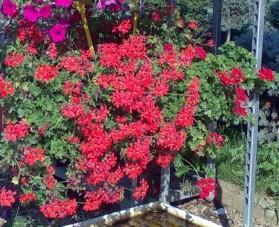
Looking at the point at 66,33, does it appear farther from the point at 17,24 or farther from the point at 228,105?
the point at 228,105

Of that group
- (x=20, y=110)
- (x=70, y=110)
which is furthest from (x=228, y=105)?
(x=20, y=110)

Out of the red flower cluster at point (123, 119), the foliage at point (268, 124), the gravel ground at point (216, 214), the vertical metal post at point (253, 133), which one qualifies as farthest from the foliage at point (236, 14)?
the red flower cluster at point (123, 119)

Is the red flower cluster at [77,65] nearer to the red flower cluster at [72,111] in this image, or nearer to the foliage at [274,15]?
the red flower cluster at [72,111]

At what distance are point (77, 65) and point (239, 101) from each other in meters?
0.85

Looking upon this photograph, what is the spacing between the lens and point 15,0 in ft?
10.4

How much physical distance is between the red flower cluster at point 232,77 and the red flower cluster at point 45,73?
2.78 feet

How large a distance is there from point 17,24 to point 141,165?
1023 millimetres

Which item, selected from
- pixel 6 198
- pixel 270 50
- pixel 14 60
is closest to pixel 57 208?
pixel 6 198

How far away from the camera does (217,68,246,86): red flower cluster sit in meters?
3.06

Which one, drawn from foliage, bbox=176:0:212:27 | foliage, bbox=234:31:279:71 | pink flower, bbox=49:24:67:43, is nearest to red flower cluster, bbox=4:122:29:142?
pink flower, bbox=49:24:67:43

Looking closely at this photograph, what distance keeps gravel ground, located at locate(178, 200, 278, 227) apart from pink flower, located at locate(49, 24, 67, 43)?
1.77 m

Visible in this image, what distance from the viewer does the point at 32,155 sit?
111 inches

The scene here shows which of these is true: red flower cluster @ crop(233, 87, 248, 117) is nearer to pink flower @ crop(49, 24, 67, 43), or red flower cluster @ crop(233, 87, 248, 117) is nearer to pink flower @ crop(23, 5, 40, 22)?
pink flower @ crop(49, 24, 67, 43)

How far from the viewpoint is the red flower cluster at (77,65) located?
2.95 metres
